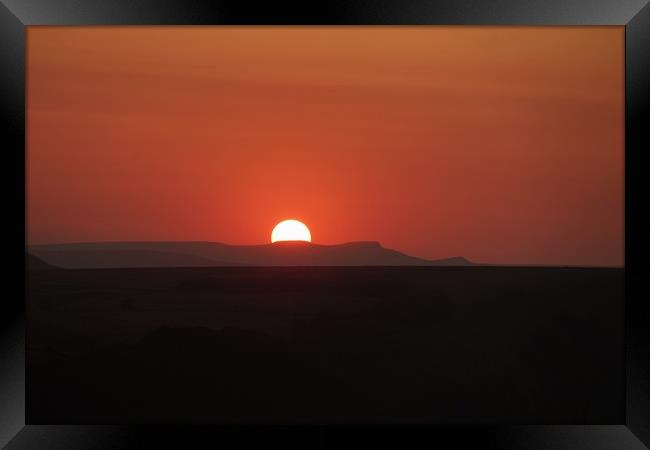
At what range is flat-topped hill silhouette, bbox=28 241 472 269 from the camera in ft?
5.49

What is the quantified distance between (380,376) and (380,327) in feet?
0.57

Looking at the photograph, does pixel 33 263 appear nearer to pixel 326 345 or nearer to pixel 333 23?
pixel 326 345

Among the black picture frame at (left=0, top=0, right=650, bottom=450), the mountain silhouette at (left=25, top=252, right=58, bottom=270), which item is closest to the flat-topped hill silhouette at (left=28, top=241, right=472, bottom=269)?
the mountain silhouette at (left=25, top=252, right=58, bottom=270)

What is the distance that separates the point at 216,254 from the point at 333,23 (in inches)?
34.4

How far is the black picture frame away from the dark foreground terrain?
4 centimetres

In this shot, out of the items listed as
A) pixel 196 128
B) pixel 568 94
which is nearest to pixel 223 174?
pixel 196 128

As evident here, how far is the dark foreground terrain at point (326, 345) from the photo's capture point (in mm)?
1683

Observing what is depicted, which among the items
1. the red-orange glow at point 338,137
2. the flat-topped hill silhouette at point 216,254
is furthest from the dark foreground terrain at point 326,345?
the red-orange glow at point 338,137

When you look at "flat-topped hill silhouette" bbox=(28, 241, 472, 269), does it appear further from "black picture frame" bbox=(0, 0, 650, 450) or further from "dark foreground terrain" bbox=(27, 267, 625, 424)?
"black picture frame" bbox=(0, 0, 650, 450)

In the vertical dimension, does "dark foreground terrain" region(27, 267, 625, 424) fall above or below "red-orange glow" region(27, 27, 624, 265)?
below

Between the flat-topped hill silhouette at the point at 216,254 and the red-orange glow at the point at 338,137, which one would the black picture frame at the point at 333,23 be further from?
the flat-topped hill silhouette at the point at 216,254

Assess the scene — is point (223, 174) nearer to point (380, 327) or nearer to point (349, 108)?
point (349, 108)

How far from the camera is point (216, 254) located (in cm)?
168

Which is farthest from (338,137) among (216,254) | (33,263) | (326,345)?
(33,263)
